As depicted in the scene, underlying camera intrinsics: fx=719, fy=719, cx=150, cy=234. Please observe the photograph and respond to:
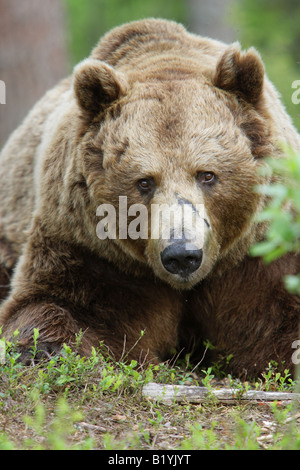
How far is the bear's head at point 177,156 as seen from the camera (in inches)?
198

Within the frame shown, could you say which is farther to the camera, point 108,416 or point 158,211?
point 158,211

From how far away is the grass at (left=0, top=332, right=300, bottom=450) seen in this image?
408 cm

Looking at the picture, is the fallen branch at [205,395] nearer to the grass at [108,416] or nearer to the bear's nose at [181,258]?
the grass at [108,416]

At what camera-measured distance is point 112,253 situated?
18.6 feet

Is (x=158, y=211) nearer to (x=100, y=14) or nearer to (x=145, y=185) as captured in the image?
(x=145, y=185)

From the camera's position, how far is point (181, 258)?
468 cm

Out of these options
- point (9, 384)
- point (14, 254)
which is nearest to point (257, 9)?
point (14, 254)

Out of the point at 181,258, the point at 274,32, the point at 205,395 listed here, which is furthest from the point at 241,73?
the point at 274,32

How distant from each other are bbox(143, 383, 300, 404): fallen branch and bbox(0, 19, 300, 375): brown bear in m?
0.73

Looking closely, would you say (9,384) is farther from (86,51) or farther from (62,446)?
(86,51)

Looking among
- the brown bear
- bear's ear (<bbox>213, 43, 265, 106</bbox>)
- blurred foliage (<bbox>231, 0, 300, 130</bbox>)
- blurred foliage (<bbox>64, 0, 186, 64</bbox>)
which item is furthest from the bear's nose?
blurred foliage (<bbox>64, 0, 186, 64</bbox>)

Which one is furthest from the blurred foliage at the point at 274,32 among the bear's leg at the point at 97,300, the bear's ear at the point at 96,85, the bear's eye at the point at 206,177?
the bear's eye at the point at 206,177

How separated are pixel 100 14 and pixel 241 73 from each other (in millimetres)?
17713

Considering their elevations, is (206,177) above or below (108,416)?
above
